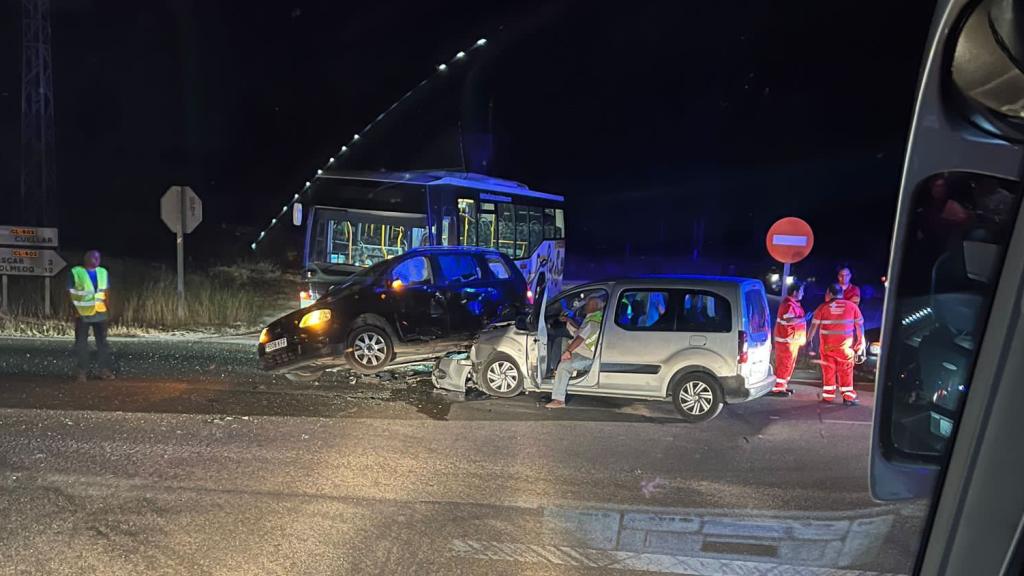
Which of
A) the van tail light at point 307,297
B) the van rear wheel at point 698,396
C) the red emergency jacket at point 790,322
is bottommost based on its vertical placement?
the van rear wheel at point 698,396

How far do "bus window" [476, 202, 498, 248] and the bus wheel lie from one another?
234cm

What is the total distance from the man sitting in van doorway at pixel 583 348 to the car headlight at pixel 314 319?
3.34m

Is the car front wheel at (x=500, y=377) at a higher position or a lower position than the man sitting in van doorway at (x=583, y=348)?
lower

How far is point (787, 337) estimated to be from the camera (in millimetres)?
8648

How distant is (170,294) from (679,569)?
13012 millimetres

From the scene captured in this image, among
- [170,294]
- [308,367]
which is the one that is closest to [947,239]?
[308,367]

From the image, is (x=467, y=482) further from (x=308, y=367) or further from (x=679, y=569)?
(x=308, y=367)

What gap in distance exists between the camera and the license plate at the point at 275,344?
8.95 meters

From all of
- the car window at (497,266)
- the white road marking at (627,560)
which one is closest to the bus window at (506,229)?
the car window at (497,266)

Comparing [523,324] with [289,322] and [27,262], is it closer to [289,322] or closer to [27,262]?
[289,322]

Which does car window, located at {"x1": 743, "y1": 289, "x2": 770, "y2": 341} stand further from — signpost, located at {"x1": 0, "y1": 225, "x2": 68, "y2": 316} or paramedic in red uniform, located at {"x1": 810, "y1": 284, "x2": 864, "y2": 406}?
signpost, located at {"x1": 0, "y1": 225, "x2": 68, "y2": 316}

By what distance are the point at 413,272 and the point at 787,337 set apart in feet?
16.6

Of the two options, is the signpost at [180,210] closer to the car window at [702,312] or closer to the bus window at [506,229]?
the bus window at [506,229]

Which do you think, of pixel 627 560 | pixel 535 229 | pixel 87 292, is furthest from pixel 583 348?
pixel 87 292
